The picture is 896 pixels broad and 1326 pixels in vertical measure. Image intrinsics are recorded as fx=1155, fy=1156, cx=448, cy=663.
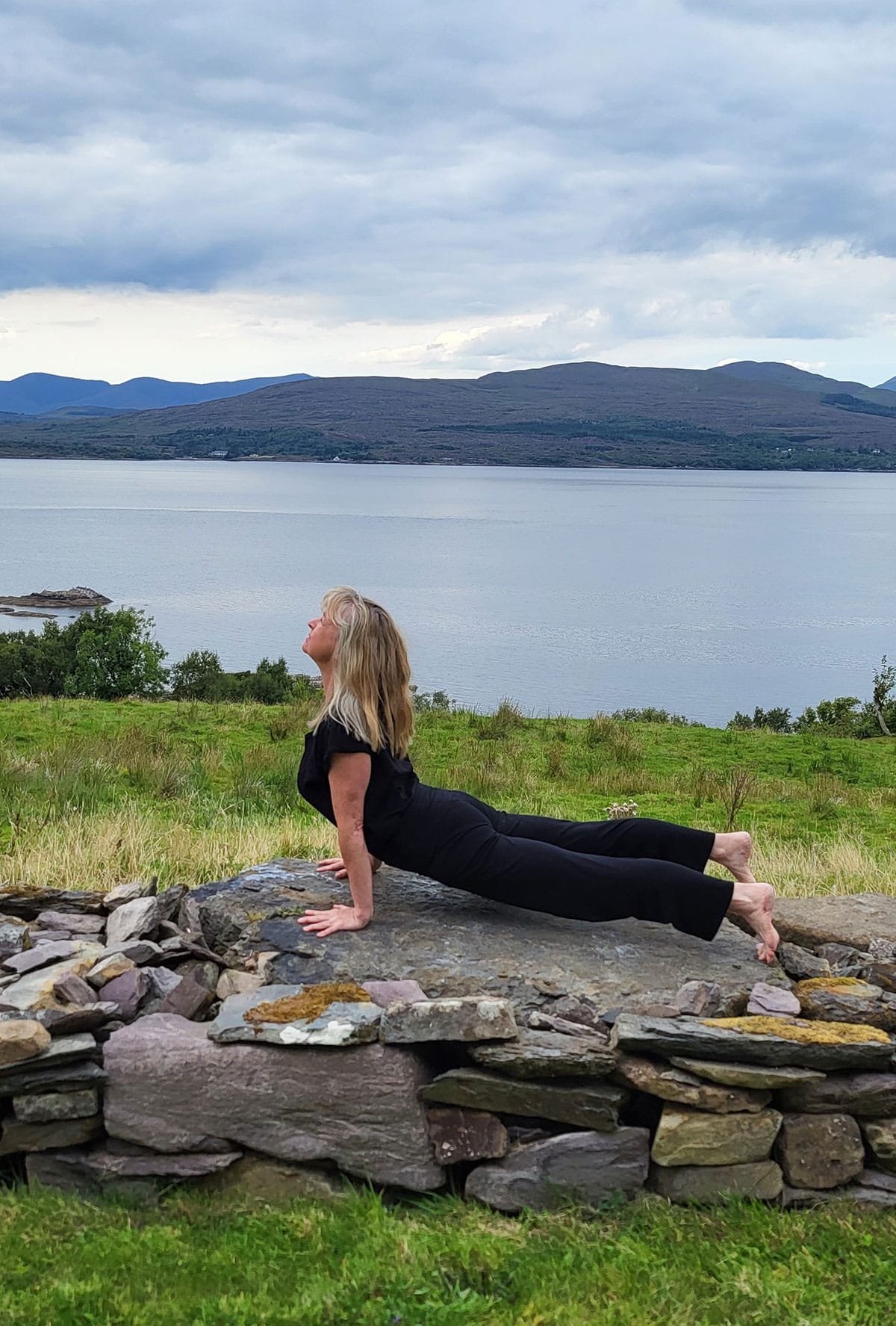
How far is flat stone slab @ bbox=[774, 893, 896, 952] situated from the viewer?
6.31 metres

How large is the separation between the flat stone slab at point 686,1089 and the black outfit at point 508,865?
1229mm

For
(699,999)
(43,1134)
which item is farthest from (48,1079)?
(699,999)

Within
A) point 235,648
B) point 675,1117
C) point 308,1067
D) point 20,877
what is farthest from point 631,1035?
point 235,648

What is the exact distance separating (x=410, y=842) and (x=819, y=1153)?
229 cm

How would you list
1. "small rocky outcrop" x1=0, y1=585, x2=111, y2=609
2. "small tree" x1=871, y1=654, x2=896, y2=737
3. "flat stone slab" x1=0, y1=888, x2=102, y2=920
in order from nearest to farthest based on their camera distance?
"flat stone slab" x1=0, y1=888, x2=102, y2=920, "small tree" x1=871, y1=654, x2=896, y2=737, "small rocky outcrop" x1=0, y1=585, x2=111, y2=609

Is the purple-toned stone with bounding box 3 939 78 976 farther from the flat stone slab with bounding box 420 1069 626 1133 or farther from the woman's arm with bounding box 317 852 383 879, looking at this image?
the flat stone slab with bounding box 420 1069 626 1133

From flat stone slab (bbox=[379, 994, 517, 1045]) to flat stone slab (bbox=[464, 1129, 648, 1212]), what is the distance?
460 millimetres

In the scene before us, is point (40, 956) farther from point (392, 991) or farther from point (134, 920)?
point (392, 991)

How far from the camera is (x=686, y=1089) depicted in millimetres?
4469

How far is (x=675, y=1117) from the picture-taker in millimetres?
4492

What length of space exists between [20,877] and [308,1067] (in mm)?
4035

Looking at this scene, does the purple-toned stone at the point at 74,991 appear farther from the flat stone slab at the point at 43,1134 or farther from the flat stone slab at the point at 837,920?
the flat stone slab at the point at 837,920

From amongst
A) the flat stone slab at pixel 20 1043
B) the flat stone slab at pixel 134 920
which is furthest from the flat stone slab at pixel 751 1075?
the flat stone slab at pixel 134 920

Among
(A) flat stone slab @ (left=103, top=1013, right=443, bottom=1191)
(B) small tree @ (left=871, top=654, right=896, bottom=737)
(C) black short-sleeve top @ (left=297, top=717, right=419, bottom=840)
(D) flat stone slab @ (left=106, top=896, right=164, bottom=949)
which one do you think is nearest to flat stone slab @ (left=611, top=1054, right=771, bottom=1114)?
(A) flat stone slab @ (left=103, top=1013, right=443, bottom=1191)
